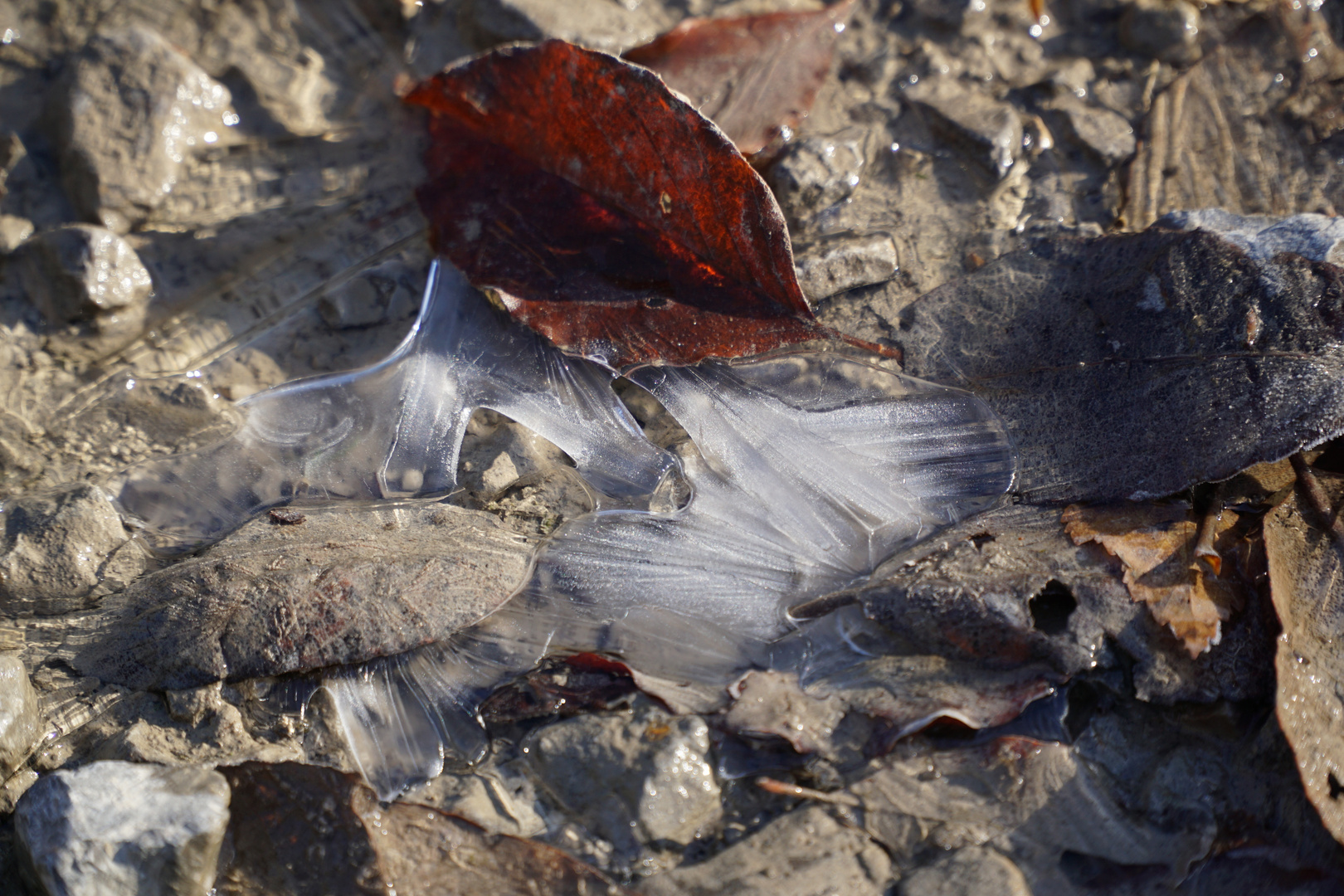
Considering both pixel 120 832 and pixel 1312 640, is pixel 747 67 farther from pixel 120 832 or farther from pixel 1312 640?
pixel 120 832

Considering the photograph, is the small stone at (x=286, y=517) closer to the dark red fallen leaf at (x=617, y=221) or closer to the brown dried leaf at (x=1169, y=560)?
the dark red fallen leaf at (x=617, y=221)

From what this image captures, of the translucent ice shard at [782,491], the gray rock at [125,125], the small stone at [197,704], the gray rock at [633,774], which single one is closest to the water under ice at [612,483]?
the translucent ice shard at [782,491]

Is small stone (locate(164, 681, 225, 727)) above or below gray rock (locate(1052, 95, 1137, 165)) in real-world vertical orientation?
below

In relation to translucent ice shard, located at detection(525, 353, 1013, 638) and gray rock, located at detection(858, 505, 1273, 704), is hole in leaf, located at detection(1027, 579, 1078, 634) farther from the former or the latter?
translucent ice shard, located at detection(525, 353, 1013, 638)

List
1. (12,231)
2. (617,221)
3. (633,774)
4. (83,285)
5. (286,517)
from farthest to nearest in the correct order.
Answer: (12,231) → (83,285) → (617,221) → (286,517) → (633,774)

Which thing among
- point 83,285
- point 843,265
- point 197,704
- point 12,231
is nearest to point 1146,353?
point 843,265

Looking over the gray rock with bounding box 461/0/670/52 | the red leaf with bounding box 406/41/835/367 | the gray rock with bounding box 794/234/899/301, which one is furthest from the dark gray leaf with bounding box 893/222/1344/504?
the gray rock with bounding box 461/0/670/52
